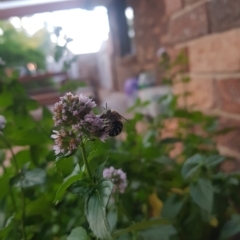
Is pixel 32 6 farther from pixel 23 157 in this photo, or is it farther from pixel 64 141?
pixel 64 141

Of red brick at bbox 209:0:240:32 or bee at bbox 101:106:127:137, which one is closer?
bee at bbox 101:106:127:137

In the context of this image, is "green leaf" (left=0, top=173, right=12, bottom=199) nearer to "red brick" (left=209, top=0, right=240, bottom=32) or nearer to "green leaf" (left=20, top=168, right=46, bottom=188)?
A: "green leaf" (left=20, top=168, right=46, bottom=188)

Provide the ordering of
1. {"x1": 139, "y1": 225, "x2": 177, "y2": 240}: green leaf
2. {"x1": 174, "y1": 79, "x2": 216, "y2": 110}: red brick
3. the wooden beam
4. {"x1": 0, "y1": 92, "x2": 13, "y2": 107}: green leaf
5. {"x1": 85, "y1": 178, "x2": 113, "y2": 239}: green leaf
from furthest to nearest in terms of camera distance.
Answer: the wooden beam
{"x1": 174, "y1": 79, "x2": 216, "y2": 110}: red brick
{"x1": 0, "y1": 92, "x2": 13, "y2": 107}: green leaf
{"x1": 139, "y1": 225, "x2": 177, "y2": 240}: green leaf
{"x1": 85, "y1": 178, "x2": 113, "y2": 239}: green leaf

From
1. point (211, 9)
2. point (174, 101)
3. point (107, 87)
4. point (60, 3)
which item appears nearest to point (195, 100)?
point (174, 101)

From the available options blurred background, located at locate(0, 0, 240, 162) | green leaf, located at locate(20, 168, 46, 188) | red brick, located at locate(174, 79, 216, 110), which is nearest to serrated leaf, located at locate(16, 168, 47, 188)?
green leaf, located at locate(20, 168, 46, 188)

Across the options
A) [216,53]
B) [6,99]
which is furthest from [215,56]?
[6,99]

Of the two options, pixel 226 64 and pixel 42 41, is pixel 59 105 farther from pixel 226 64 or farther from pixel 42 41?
pixel 42 41
